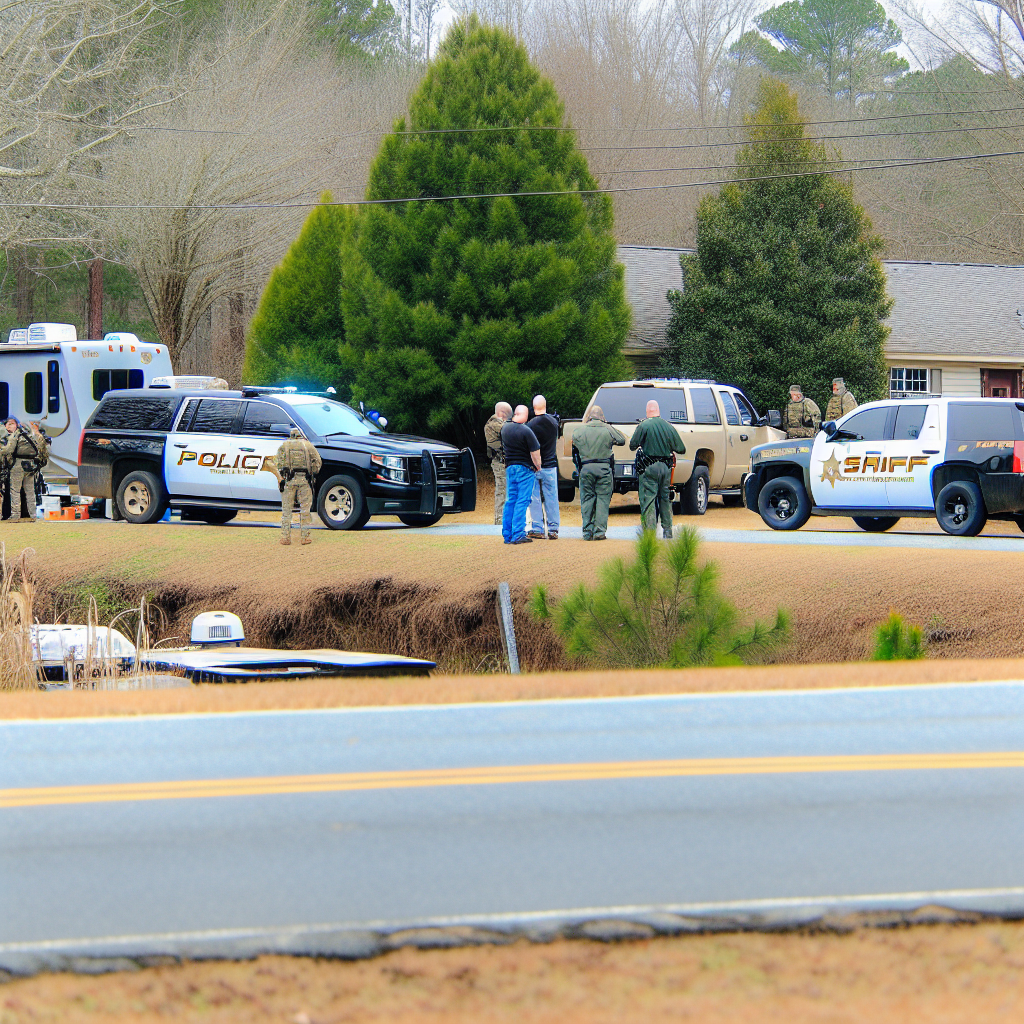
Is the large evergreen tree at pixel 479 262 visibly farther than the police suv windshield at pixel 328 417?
Yes

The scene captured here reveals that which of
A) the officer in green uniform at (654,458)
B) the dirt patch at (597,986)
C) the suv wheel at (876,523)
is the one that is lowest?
the dirt patch at (597,986)

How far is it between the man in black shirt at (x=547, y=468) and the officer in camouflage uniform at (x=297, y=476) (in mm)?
2890

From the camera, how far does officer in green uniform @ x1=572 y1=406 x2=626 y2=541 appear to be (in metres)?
18.2

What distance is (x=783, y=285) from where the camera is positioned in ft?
104

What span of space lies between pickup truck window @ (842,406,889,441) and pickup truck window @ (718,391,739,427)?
16.1 ft

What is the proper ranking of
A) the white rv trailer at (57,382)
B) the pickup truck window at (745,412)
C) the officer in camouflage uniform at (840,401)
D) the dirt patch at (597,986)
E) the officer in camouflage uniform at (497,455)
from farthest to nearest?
the white rv trailer at (57,382), the officer in camouflage uniform at (840,401), the pickup truck window at (745,412), the officer in camouflage uniform at (497,455), the dirt patch at (597,986)

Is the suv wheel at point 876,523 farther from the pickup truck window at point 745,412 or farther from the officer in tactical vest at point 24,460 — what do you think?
the officer in tactical vest at point 24,460

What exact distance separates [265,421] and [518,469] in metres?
4.61

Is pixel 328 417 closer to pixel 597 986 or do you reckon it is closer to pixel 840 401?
pixel 840 401

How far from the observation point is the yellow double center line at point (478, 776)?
22.5 ft

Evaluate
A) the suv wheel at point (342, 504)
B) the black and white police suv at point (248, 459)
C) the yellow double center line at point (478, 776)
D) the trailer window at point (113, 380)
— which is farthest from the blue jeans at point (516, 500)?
the yellow double center line at point (478, 776)

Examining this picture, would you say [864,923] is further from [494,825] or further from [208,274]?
[208,274]

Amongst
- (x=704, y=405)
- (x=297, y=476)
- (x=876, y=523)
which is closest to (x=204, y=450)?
(x=297, y=476)

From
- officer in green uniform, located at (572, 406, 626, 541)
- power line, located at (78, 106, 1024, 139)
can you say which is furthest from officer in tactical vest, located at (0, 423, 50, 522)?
power line, located at (78, 106, 1024, 139)
